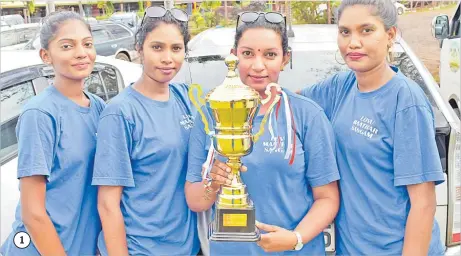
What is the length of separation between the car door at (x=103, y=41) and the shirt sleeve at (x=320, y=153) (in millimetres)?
9822

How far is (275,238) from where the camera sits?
6.08 feet

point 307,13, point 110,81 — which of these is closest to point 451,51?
point 307,13

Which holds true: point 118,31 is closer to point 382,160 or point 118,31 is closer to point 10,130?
point 10,130

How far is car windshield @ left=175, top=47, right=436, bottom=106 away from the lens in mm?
3215

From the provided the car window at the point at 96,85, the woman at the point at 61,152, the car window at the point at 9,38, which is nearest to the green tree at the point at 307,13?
the car window at the point at 96,85

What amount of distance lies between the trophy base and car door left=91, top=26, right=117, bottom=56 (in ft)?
32.1

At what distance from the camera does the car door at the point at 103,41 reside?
11180 millimetres

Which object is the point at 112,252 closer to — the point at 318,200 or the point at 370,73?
the point at 318,200

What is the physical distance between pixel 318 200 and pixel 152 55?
86 centimetres

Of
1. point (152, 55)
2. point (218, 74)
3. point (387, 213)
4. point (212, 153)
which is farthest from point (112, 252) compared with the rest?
point (218, 74)

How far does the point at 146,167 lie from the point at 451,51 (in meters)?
5.55

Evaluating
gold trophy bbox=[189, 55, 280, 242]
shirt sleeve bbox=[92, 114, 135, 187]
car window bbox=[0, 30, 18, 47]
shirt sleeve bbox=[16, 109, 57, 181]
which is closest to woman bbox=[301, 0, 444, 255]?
gold trophy bbox=[189, 55, 280, 242]

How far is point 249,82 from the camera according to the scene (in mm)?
1952

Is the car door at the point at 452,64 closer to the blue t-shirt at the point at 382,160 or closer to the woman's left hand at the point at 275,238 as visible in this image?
the blue t-shirt at the point at 382,160
